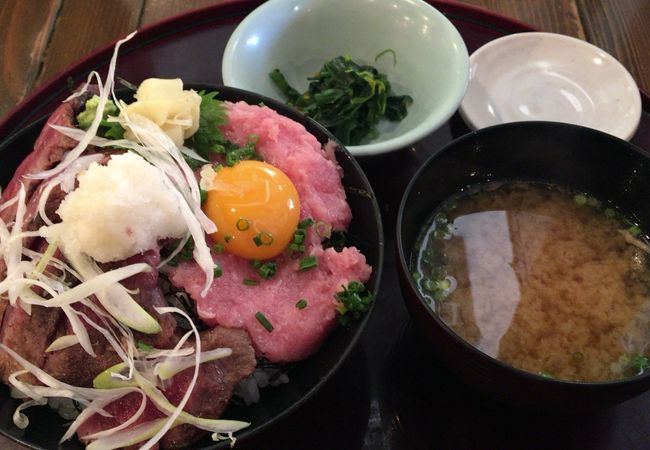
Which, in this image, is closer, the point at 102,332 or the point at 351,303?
the point at 102,332

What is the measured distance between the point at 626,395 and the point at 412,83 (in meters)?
1.70

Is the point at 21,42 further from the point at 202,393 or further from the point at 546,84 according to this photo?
the point at 546,84

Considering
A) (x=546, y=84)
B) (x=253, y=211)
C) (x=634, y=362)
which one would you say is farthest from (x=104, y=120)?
(x=546, y=84)

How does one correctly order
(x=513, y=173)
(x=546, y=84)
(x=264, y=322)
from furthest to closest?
1. (x=546, y=84)
2. (x=513, y=173)
3. (x=264, y=322)

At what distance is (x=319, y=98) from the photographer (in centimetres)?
265

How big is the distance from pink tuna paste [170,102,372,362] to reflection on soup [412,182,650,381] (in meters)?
0.36

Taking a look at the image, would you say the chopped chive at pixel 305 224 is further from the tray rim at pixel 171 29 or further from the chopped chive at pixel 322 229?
the tray rim at pixel 171 29

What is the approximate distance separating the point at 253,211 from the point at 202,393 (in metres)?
0.56

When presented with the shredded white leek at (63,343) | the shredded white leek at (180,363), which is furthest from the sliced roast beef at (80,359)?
the shredded white leek at (180,363)

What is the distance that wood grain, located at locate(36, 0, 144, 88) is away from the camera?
306 centimetres

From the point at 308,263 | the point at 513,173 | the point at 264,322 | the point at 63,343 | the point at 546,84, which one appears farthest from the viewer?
the point at 546,84

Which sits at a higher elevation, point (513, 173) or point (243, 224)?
point (243, 224)

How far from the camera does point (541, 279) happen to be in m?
1.96

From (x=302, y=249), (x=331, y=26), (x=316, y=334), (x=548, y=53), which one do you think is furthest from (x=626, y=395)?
(x=331, y=26)
